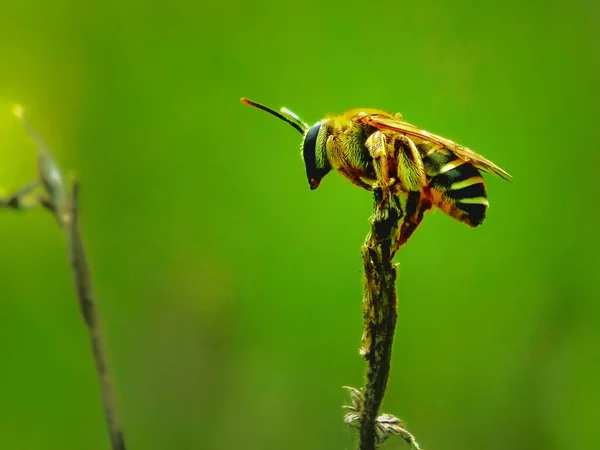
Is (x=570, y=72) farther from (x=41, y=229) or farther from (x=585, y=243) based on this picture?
(x=41, y=229)

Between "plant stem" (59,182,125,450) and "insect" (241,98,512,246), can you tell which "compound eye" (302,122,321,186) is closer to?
"insect" (241,98,512,246)

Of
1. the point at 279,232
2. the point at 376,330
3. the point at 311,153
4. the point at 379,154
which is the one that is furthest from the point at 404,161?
the point at 279,232

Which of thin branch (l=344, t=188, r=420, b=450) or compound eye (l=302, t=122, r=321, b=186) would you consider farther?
compound eye (l=302, t=122, r=321, b=186)

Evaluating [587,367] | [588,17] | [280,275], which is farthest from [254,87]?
[587,367]

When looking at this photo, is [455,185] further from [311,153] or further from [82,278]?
[82,278]

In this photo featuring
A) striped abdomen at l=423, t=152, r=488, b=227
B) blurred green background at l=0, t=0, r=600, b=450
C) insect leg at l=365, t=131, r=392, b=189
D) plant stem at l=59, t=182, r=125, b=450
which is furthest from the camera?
blurred green background at l=0, t=0, r=600, b=450

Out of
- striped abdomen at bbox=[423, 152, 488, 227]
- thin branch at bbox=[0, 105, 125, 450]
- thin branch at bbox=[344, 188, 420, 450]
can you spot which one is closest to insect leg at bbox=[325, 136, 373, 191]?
striped abdomen at bbox=[423, 152, 488, 227]
